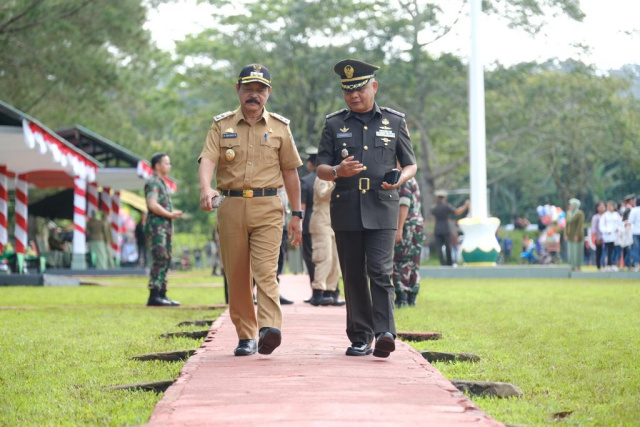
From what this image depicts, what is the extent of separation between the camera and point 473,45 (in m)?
28.0

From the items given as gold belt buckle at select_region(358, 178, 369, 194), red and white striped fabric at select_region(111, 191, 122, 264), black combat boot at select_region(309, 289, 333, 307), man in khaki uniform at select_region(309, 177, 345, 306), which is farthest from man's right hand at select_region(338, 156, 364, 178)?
red and white striped fabric at select_region(111, 191, 122, 264)

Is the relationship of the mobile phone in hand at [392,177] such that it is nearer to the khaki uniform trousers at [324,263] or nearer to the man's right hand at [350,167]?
the man's right hand at [350,167]

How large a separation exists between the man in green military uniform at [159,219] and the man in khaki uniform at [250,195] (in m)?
5.78

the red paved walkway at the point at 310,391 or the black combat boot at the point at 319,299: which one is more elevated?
the black combat boot at the point at 319,299

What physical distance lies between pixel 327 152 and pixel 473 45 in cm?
2100

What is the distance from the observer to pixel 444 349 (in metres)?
8.46

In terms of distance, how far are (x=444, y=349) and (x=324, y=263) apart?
5.04 metres

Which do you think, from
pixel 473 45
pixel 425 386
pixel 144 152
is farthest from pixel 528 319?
pixel 144 152

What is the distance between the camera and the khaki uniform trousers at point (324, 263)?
13.4 m

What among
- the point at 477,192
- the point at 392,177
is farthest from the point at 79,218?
the point at 392,177

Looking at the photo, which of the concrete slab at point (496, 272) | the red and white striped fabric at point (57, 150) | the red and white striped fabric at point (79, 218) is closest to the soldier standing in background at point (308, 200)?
the red and white striped fabric at point (57, 150)

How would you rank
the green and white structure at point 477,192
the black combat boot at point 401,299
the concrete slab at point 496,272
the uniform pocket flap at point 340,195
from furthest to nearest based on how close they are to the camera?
the green and white structure at point 477,192, the concrete slab at point 496,272, the black combat boot at point 401,299, the uniform pocket flap at point 340,195

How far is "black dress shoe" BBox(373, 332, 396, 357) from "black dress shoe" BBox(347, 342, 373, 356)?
21cm

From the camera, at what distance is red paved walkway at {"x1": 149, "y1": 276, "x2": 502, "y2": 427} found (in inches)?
191
